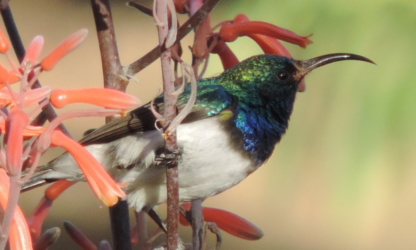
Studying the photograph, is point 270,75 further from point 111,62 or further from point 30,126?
point 30,126

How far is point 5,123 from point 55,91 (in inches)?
4.5

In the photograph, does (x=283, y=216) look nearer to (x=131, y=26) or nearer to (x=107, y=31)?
(x=131, y=26)

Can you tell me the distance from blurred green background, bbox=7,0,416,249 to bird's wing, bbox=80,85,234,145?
62.5 inches

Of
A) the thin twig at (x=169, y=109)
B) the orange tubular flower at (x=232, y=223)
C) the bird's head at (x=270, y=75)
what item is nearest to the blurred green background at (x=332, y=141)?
the bird's head at (x=270, y=75)

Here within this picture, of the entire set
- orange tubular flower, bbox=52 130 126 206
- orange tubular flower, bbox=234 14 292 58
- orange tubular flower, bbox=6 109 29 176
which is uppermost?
orange tubular flower, bbox=234 14 292 58

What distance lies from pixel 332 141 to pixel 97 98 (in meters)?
2.93

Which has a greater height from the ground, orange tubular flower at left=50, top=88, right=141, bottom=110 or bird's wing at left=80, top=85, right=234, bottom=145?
orange tubular flower at left=50, top=88, right=141, bottom=110

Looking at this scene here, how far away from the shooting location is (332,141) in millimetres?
3768

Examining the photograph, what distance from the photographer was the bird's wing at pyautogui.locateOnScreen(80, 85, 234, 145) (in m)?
1.58

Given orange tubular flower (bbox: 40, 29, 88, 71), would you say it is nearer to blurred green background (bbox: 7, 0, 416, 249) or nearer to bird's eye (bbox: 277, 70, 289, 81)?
bird's eye (bbox: 277, 70, 289, 81)

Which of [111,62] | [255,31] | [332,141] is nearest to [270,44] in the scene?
[255,31]

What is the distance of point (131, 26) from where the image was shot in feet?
17.3

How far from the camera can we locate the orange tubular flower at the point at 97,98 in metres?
0.96

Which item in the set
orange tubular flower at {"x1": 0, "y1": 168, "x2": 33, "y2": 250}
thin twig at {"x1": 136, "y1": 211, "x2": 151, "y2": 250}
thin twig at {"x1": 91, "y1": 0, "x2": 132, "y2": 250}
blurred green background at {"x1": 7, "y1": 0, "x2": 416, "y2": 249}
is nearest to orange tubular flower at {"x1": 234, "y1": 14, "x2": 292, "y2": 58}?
thin twig at {"x1": 91, "y1": 0, "x2": 132, "y2": 250}
